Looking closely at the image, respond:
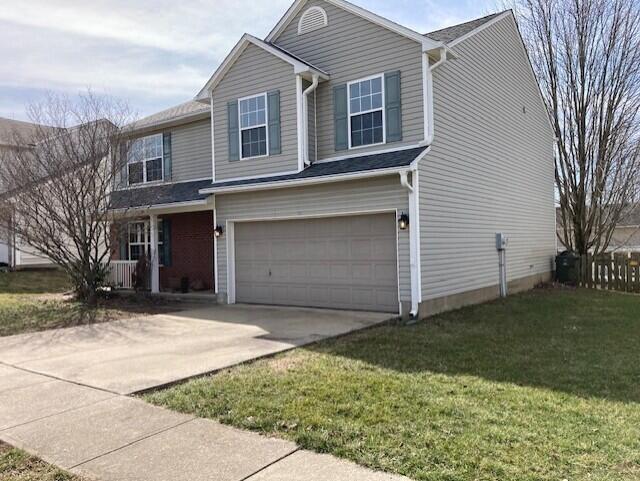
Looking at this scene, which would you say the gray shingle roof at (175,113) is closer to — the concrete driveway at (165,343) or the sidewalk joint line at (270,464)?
the concrete driveway at (165,343)

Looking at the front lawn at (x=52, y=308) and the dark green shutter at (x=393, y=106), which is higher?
the dark green shutter at (x=393, y=106)

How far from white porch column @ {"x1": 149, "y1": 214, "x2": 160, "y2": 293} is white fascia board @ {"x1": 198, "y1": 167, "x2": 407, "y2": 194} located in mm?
3047

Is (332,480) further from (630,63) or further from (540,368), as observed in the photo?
(630,63)

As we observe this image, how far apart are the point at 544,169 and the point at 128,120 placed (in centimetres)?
1372

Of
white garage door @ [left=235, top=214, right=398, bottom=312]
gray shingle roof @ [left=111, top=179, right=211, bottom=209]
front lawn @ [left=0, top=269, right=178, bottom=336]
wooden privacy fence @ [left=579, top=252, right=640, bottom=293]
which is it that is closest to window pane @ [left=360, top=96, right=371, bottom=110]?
white garage door @ [left=235, top=214, right=398, bottom=312]

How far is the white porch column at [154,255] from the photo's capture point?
15344 mm

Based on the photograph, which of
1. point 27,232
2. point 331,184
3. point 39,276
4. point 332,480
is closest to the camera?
point 332,480

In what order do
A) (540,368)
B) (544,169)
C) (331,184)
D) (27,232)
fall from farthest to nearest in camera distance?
(544,169)
(27,232)
(331,184)
(540,368)

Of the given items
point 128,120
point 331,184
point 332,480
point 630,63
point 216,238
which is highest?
point 630,63

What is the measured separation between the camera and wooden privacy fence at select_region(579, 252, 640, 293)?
15.1 meters

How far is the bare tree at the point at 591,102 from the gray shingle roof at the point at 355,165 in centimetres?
1145

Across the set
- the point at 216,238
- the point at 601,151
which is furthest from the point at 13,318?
the point at 601,151

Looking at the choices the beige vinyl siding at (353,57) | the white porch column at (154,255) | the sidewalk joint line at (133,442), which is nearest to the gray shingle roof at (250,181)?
the beige vinyl siding at (353,57)

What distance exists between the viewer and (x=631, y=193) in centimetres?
1891
